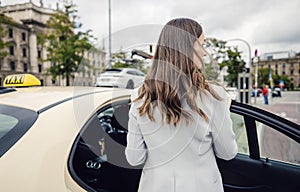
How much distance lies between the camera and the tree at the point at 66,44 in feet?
65.0

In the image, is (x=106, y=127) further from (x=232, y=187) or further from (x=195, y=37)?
(x=195, y=37)

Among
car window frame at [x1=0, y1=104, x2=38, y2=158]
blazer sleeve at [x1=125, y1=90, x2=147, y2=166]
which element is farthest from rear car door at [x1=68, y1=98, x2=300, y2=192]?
blazer sleeve at [x1=125, y1=90, x2=147, y2=166]

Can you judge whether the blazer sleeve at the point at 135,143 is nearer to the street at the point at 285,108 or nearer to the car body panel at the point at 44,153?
the car body panel at the point at 44,153

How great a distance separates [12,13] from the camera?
4934 cm

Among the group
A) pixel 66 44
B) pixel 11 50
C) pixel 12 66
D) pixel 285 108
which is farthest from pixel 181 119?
pixel 11 50

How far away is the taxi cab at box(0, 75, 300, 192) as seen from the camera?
1.16 metres

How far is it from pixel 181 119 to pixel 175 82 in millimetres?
164

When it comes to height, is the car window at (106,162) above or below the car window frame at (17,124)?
below

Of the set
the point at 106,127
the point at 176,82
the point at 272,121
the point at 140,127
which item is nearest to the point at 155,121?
the point at 140,127

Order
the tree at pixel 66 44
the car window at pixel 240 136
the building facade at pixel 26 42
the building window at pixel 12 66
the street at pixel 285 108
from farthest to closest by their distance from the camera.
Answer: the building window at pixel 12 66
the building facade at pixel 26 42
the tree at pixel 66 44
the street at pixel 285 108
the car window at pixel 240 136

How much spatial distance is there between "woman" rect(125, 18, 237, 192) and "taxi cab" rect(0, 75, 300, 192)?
1.39ft

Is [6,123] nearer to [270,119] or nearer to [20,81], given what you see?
[20,81]

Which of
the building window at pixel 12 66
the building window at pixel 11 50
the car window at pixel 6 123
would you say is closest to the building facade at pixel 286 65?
the building window at pixel 11 50

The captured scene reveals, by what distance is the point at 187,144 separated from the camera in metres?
1.08
